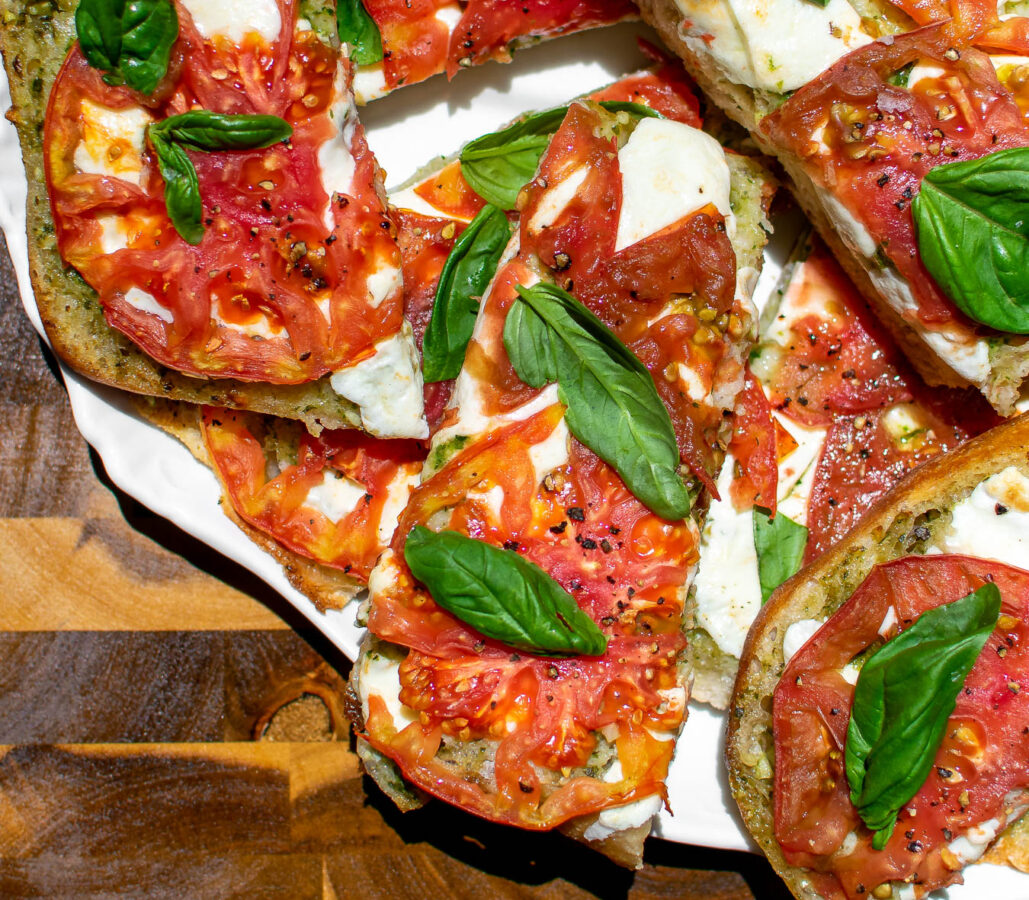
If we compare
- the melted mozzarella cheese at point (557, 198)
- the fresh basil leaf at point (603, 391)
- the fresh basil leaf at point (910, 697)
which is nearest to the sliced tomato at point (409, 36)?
the melted mozzarella cheese at point (557, 198)

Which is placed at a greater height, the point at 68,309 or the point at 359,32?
the point at 359,32

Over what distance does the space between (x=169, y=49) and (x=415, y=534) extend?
5.06 feet

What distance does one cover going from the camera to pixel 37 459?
344cm

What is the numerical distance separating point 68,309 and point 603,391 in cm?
178

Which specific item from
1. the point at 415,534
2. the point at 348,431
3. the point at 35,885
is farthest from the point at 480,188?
the point at 35,885

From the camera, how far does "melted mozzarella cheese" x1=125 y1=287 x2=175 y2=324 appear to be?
2.77 m

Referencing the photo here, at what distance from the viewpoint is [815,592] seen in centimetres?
302

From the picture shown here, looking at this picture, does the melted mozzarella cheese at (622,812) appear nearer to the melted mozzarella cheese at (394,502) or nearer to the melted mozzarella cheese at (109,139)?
the melted mozzarella cheese at (394,502)

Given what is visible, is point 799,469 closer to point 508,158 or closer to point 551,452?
point 551,452

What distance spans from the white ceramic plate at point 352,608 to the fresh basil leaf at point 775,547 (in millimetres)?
545

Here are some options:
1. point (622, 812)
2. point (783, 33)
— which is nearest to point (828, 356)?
point (783, 33)

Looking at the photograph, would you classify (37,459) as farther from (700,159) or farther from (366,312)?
(700,159)

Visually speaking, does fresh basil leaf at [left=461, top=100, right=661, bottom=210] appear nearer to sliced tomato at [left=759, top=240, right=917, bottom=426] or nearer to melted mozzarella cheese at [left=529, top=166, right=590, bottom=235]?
melted mozzarella cheese at [left=529, top=166, right=590, bottom=235]

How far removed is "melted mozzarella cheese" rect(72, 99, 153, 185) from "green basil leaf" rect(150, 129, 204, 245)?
0.11 m
